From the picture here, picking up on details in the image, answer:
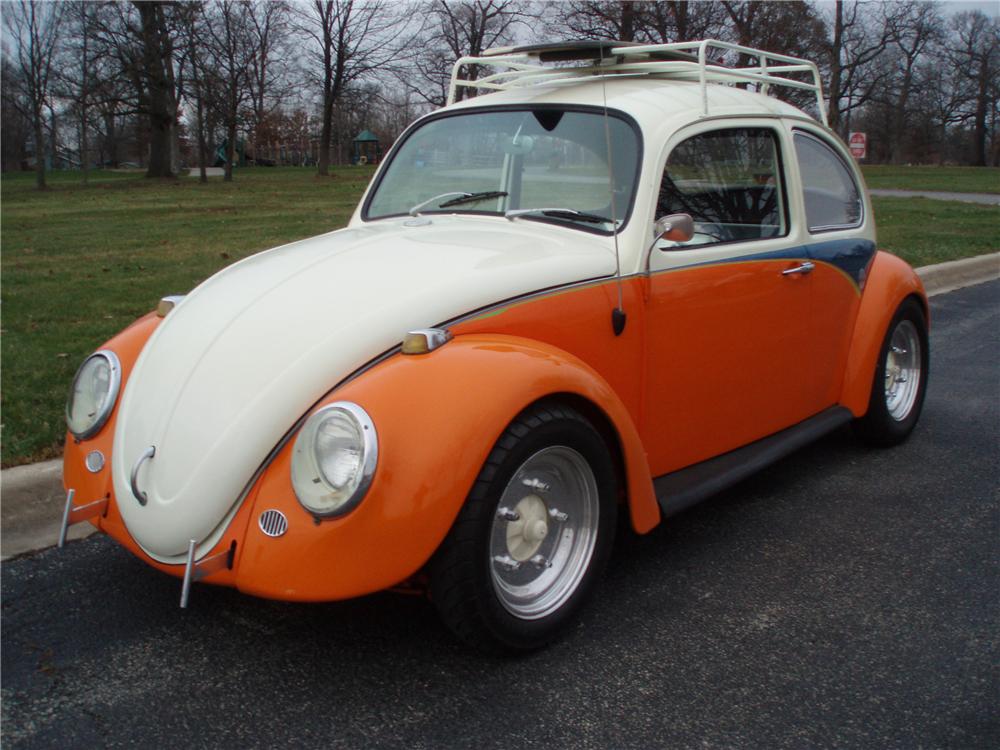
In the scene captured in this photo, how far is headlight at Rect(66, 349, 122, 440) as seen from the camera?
2949 mm

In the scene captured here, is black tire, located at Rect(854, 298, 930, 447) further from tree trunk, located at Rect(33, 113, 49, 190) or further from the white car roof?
tree trunk, located at Rect(33, 113, 49, 190)

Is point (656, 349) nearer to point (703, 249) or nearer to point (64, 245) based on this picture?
point (703, 249)

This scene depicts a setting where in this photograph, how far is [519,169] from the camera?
365 centimetres

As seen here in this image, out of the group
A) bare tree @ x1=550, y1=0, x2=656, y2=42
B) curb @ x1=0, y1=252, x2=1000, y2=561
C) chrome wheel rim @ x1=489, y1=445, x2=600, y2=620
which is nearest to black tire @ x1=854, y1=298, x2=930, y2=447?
chrome wheel rim @ x1=489, y1=445, x2=600, y2=620

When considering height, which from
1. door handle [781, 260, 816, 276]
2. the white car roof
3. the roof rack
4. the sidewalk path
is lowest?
door handle [781, 260, 816, 276]

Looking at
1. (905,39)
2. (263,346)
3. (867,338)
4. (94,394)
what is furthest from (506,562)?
(905,39)

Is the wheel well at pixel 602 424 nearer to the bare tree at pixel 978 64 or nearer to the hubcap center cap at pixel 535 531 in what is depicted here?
the hubcap center cap at pixel 535 531

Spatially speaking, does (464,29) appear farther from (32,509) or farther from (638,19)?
(32,509)

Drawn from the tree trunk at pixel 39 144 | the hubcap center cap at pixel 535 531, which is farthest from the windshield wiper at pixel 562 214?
the tree trunk at pixel 39 144

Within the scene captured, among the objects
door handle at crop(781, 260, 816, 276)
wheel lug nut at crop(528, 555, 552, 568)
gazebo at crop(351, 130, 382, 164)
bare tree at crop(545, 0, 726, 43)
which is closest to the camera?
wheel lug nut at crop(528, 555, 552, 568)

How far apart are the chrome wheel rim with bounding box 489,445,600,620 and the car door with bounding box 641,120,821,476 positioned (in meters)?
0.50

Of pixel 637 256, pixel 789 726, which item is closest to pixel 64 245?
pixel 637 256

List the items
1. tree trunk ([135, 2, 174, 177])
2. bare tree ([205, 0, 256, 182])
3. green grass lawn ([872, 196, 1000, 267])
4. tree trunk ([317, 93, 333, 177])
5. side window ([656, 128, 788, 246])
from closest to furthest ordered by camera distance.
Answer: side window ([656, 128, 788, 246]), green grass lawn ([872, 196, 1000, 267]), tree trunk ([135, 2, 174, 177]), bare tree ([205, 0, 256, 182]), tree trunk ([317, 93, 333, 177])

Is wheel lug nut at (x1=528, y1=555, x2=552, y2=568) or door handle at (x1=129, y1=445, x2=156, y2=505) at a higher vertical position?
Answer: door handle at (x1=129, y1=445, x2=156, y2=505)
